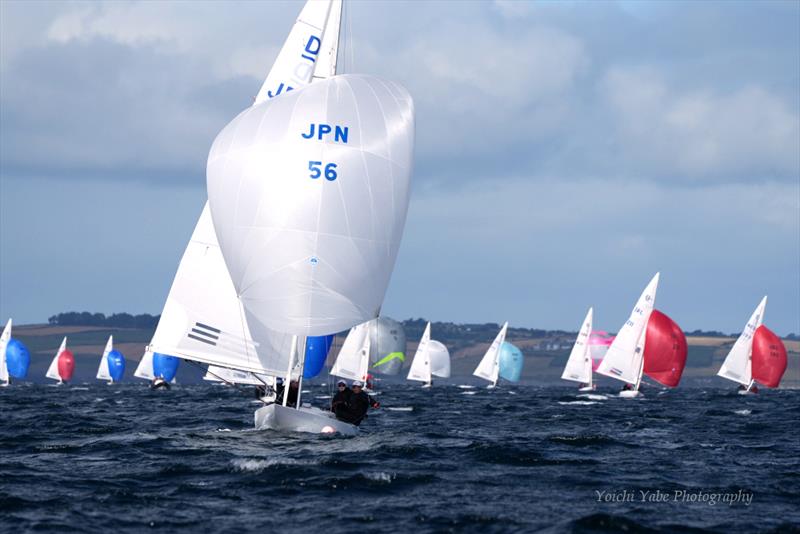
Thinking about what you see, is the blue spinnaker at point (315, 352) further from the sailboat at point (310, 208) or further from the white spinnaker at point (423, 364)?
the white spinnaker at point (423, 364)

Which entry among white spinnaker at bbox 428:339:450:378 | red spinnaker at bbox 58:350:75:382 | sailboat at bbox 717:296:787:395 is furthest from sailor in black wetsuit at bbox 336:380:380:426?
red spinnaker at bbox 58:350:75:382

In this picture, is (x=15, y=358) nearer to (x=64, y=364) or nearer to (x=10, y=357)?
(x=10, y=357)

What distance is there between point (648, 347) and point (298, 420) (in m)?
51.2

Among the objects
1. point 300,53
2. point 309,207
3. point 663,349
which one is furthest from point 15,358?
point 309,207

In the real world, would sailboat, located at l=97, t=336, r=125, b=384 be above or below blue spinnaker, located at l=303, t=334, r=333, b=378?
below

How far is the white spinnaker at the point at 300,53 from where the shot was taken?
30.3 meters

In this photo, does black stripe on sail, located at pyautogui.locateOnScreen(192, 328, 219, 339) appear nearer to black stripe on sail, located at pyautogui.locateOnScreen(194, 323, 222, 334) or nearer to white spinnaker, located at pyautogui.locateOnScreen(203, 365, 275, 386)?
black stripe on sail, located at pyautogui.locateOnScreen(194, 323, 222, 334)

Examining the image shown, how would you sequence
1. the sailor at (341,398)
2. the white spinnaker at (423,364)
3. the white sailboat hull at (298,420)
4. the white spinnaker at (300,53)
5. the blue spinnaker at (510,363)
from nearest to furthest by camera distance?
1. the white sailboat hull at (298,420)
2. the sailor at (341,398)
3. the white spinnaker at (300,53)
4. the white spinnaker at (423,364)
5. the blue spinnaker at (510,363)

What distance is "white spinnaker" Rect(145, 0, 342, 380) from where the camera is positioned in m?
27.2

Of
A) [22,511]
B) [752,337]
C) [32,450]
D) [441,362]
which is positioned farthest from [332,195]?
[441,362]

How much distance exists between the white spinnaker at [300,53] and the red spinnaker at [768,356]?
5792 centimetres

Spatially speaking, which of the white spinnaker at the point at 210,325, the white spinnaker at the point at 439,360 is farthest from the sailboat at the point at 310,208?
the white spinnaker at the point at 439,360

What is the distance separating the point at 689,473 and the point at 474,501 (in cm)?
660

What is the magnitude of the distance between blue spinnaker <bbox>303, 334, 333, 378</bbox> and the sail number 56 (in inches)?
211
